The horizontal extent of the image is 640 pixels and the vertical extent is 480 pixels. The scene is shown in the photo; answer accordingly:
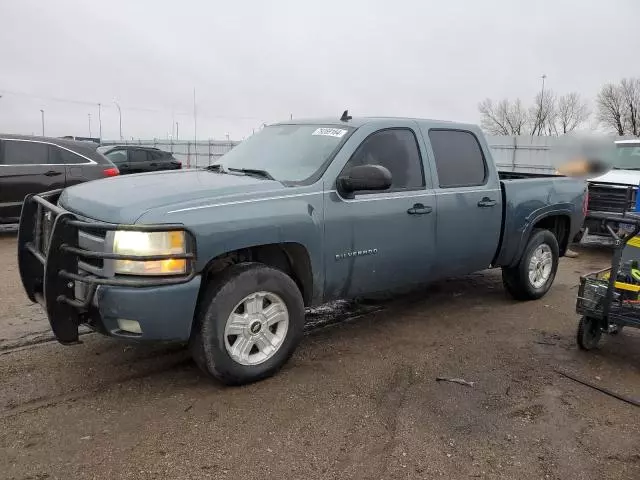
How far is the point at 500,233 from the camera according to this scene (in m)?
5.62

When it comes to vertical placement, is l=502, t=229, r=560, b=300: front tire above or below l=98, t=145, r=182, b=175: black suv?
below

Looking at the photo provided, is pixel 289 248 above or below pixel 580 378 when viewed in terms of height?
above

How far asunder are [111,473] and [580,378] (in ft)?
10.7

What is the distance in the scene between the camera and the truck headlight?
3.27 meters

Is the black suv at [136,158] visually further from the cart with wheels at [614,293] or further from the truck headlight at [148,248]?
the cart with wheels at [614,293]

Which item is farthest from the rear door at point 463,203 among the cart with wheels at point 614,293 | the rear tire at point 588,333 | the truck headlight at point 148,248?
the truck headlight at point 148,248

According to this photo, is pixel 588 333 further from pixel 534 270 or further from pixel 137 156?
pixel 137 156

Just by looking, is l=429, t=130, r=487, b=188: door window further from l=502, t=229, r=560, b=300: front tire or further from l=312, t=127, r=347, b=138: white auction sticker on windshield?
l=502, t=229, r=560, b=300: front tire

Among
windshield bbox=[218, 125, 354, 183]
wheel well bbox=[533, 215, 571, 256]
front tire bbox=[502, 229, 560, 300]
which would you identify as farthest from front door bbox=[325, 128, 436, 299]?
wheel well bbox=[533, 215, 571, 256]

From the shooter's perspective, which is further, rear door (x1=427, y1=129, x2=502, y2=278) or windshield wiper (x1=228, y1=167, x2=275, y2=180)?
rear door (x1=427, y1=129, x2=502, y2=278)

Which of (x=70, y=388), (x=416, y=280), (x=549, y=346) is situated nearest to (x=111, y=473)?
(x=70, y=388)

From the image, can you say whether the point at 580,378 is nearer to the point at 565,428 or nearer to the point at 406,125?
the point at 565,428

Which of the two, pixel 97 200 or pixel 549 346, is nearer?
pixel 97 200

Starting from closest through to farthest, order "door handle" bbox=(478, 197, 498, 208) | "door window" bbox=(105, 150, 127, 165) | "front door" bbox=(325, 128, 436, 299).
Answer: "front door" bbox=(325, 128, 436, 299) → "door handle" bbox=(478, 197, 498, 208) → "door window" bbox=(105, 150, 127, 165)
